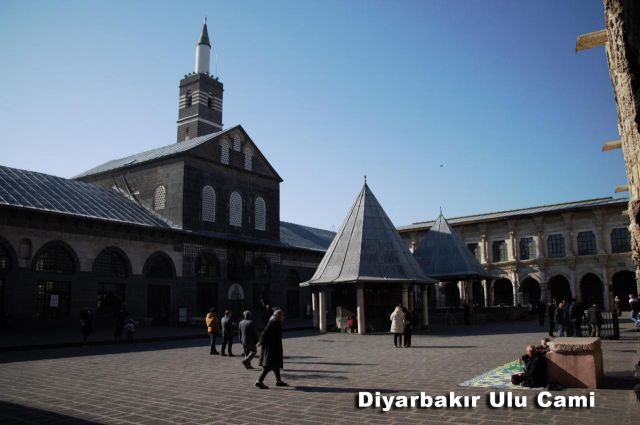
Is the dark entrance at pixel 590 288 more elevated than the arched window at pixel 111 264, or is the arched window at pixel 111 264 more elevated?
→ the arched window at pixel 111 264

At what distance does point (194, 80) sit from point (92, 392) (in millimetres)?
48470

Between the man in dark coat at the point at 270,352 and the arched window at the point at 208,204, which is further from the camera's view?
the arched window at the point at 208,204

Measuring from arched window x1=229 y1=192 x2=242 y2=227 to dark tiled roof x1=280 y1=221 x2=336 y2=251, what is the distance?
15.6 feet

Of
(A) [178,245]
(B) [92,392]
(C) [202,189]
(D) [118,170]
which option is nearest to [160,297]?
(A) [178,245]

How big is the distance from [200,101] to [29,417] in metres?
48.7

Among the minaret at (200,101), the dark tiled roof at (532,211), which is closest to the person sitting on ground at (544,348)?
the dark tiled roof at (532,211)

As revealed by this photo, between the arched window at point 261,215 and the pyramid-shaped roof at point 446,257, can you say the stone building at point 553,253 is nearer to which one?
the pyramid-shaped roof at point 446,257

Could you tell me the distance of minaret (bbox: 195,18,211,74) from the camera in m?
55.2

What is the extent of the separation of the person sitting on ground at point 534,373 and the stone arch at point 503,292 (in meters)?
41.9

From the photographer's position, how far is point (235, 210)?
3850cm

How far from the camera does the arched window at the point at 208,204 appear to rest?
118ft

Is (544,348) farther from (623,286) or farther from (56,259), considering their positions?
(623,286)

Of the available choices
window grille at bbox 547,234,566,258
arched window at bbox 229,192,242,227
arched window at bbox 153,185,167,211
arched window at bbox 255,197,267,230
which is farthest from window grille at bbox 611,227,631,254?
arched window at bbox 153,185,167,211

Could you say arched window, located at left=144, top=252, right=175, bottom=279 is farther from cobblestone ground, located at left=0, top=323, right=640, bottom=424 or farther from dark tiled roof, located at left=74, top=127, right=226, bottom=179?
cobblestone ground, located at left=0, top=323, right=640, bottom=424
